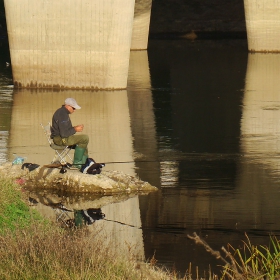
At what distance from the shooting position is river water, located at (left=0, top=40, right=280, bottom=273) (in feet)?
32.1

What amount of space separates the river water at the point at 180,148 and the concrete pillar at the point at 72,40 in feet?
1.65

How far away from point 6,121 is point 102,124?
2.21 meters

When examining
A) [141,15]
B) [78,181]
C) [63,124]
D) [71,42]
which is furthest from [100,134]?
[141,15]

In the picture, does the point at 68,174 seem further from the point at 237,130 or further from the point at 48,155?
the point at 237,130

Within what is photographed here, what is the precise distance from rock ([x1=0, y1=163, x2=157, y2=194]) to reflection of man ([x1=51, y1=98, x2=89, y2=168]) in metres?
0.25

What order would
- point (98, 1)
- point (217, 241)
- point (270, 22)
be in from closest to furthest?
1. point (217, 241)
2. point (98, 1)
3. point (270, 22)

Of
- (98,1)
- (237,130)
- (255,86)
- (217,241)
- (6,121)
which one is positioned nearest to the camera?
(217,241)

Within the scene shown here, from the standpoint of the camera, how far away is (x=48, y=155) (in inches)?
553

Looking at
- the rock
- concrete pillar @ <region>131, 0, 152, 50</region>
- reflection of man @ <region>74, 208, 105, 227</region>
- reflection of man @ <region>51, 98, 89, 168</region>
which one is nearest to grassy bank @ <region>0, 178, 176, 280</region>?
reflection of man @ <region>74, 208, 105, 227</region>

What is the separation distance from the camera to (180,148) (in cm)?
1512

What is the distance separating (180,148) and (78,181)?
3793 millimetres

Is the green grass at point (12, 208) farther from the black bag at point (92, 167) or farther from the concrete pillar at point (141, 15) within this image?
the concrete pillar at point (141, 15)

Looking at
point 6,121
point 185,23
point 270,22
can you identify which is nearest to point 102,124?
point 6,121

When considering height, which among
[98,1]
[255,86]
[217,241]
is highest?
[98,1]
